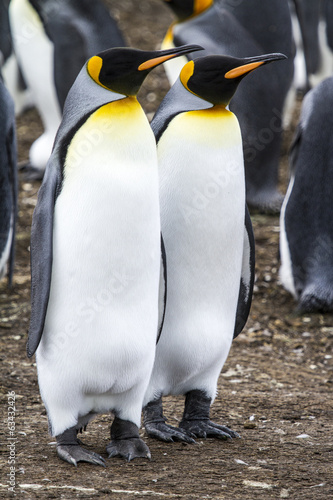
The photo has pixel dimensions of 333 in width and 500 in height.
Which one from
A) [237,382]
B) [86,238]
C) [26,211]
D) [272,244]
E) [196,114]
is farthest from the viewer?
[26,211]

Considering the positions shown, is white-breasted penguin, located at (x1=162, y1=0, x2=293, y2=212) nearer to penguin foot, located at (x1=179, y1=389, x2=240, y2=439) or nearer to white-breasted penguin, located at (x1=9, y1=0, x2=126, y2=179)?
white-breasted penguin, located at (x1=9, y1=0, x2=126, y2=179)

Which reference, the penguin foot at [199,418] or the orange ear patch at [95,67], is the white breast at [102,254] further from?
the penguin foot at [199,418]

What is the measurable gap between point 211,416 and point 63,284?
3.32ft

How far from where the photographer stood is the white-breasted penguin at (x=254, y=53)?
567 cm

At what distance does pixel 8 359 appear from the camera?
365 centimetres

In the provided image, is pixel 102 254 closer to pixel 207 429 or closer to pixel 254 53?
pixel 207 429

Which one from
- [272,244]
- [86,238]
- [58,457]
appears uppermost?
[86,238]

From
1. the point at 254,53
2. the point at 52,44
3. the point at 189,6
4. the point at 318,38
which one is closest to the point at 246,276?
the point at 254,53

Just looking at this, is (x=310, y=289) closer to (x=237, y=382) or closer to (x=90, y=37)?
(x=237, y=382)

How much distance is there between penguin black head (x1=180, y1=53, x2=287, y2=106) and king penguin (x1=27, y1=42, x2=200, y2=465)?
22 centimetres

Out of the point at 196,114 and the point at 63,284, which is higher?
the point at 196,114

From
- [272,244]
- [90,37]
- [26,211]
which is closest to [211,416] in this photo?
[272,244]

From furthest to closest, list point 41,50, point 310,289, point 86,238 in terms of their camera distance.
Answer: point 41,50
point 310,289
point 86,238

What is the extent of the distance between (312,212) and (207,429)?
6.78 feet
